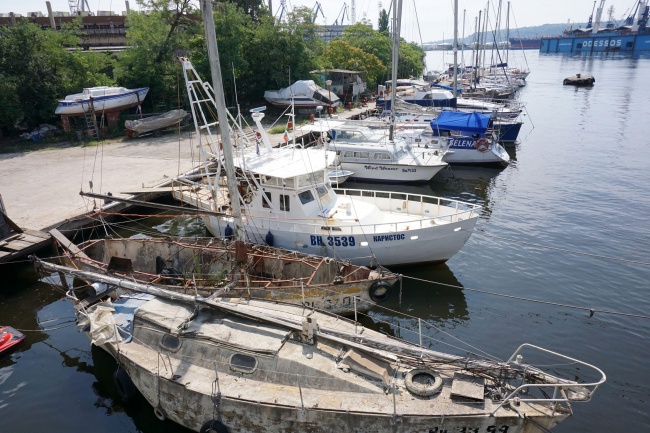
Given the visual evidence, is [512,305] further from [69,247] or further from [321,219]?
[69,247]

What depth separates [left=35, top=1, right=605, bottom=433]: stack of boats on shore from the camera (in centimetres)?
911

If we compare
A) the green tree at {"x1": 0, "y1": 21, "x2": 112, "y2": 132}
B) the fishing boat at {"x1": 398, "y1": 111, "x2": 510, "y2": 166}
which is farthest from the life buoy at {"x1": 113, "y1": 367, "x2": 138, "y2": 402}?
the green tree at {"x1": 0, "y1": 21, "x2": 112, "y2": 132}

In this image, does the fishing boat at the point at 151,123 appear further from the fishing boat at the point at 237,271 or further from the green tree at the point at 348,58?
the green tree at the point at 348,58

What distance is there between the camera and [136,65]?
40906 mm

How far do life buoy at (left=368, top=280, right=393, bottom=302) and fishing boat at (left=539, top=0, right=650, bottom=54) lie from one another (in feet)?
558

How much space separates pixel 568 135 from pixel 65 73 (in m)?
47.1

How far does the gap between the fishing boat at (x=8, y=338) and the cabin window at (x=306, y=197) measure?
421 inches

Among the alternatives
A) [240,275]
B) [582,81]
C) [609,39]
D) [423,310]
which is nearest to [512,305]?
[423,310]

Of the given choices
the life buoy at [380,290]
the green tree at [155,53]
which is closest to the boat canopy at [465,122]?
the life buoy at [380,290]

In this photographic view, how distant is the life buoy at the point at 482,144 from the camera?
3416 centimetres

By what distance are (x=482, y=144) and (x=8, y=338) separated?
31.3 meters

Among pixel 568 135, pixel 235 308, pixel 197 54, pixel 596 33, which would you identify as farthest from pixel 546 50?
pixel 235 308

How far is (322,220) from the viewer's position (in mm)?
17781

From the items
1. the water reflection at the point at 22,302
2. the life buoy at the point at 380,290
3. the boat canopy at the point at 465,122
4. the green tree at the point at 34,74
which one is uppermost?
the green tree at the point at 34,74
